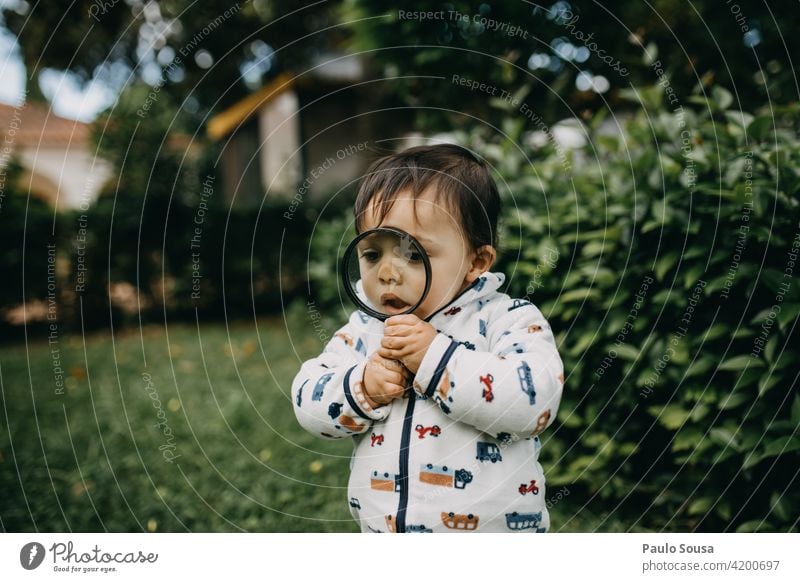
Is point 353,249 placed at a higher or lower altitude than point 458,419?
higher

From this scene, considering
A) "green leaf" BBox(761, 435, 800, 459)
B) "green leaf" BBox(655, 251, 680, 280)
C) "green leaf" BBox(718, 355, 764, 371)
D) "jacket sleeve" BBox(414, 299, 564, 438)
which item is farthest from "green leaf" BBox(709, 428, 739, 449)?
"jacket sleeve" BBox(414, 299, 564, 438)

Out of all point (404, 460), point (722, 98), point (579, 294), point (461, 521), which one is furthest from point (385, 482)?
point (722, 98)

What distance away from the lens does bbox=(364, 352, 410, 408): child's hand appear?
1.42 m

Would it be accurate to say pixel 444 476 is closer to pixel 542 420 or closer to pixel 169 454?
pixel 542 420

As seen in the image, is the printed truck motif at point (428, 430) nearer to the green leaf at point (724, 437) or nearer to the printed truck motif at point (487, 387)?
the printed truck motif at point (487, 387)

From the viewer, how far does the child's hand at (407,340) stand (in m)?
1.39

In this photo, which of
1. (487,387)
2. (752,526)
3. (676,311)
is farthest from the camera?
(676,311)

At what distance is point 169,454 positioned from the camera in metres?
3.71

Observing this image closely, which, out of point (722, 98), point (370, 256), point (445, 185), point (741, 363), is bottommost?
point (741, 363)

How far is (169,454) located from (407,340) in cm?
279

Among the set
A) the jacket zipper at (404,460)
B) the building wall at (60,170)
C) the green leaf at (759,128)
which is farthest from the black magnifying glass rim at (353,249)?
the building wall at (60,170)

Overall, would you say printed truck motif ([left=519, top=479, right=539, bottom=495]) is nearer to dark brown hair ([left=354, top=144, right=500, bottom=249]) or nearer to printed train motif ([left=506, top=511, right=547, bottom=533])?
printed train motif ([left=506, top=511, right=547, bottom=533])
